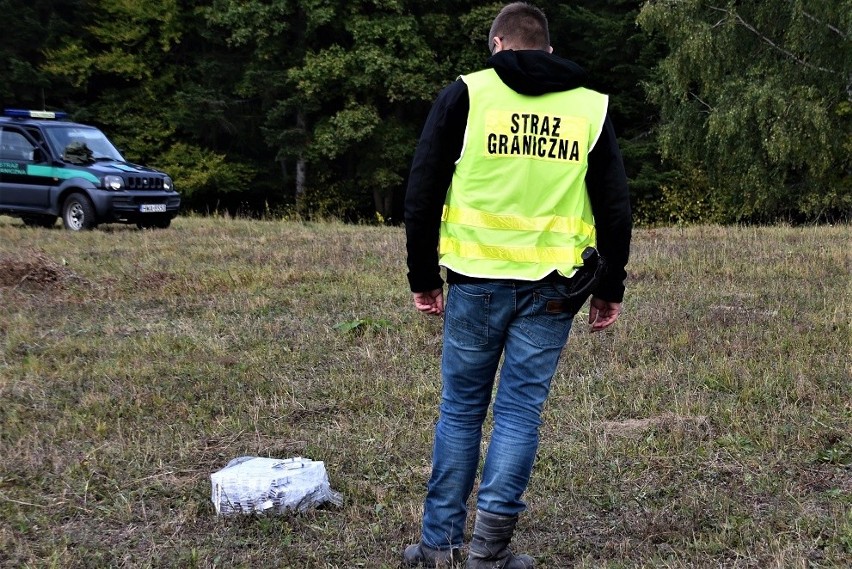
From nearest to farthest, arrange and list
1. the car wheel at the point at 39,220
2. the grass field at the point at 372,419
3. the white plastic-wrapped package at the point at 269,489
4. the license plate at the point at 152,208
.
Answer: the grass field at the point at 372,419
the white plastic-wrapped package at the point at 269,489
the license plate at the point at 152,208
the car wheel at the point at 39,220

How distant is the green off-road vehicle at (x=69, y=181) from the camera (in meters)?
15.1

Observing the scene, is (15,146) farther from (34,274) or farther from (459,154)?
(459,154)

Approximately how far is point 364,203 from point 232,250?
2241 centimetres

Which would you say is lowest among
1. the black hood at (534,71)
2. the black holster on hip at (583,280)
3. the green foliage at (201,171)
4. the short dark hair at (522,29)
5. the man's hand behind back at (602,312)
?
the green foliage at (201,171)

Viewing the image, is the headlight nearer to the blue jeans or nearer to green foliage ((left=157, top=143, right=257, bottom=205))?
the blue jeans

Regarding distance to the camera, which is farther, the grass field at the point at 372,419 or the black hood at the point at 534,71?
the grass field at the point at 372,419

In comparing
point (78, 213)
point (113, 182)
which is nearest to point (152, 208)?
point (113, 182)

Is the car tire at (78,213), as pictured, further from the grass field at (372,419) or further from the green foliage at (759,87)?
the green foliage at (759,87)

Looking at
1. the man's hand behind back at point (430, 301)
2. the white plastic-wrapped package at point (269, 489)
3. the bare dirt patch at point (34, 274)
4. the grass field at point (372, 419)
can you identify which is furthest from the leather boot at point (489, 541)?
the bare dirt patch at point (34, 274)

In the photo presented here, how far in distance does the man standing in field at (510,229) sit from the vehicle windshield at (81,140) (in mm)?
14013

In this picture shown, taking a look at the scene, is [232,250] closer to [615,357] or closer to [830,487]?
[615,357]

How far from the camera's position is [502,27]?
3217mm

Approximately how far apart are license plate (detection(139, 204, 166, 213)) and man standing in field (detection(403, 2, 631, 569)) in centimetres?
1296

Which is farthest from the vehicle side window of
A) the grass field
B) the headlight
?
the grass field
